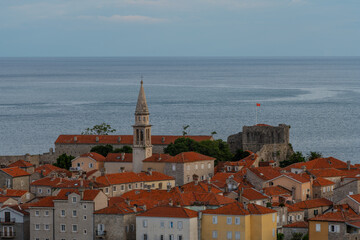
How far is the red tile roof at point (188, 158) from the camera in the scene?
76775 mm

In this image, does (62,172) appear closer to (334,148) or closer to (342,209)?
(342,209)

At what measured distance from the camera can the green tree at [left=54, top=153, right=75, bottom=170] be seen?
285 ft

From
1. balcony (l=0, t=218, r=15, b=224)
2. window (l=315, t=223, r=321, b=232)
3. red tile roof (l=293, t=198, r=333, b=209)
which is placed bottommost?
→ balcony (l=0, t=218, r=15, b=224)

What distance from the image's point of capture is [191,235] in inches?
2100

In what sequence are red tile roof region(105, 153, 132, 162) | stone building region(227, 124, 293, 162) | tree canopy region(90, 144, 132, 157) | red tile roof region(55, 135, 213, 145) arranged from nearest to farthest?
red tile roof region(105, 153, 132, 162) < tree canopy region(90, 144, 132, 157) < red tile roof region(55, 135, 213, 145) < stone building region(227, 124, 293, 162)

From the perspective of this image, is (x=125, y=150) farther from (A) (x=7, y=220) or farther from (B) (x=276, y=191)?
(A) (x=7, y=220)

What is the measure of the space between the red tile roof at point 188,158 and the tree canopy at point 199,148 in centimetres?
485

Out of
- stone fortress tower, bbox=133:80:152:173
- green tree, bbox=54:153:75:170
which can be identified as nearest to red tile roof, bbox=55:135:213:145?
green tree, bbox=54:153:75:170

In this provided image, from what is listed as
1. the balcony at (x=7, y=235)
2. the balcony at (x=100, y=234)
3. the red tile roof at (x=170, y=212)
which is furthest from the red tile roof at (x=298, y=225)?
the balcony at (x=7, y=235)

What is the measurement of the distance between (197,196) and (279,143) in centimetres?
3923

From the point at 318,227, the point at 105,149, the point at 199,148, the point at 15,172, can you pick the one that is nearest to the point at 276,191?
the point at 318,227

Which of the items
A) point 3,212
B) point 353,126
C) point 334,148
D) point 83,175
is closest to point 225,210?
point 3,212

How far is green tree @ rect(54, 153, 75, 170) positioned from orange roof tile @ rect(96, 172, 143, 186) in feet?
54.8

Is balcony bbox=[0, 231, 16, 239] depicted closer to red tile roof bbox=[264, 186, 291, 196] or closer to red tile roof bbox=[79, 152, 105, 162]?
red tile roof bbox=[264, 186, 291, 196]
